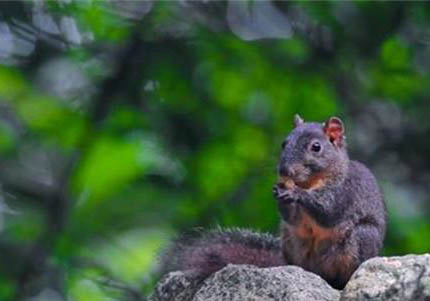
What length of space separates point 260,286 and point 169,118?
7.82 ft

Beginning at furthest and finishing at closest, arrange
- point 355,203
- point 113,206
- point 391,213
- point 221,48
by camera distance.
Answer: point 221,48
point 391,213
point 113,206
point 355,203

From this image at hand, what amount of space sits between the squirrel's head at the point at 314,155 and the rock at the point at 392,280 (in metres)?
0.84

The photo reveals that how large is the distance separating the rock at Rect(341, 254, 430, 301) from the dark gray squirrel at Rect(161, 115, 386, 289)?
730mm

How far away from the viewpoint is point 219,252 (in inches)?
229

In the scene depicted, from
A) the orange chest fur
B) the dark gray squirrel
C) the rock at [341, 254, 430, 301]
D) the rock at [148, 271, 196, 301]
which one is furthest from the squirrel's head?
the rock at [341, 254, 430, 301]

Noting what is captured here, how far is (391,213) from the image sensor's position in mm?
7250

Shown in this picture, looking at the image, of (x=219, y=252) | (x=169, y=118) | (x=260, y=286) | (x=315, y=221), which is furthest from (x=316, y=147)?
(x=169, y=118)

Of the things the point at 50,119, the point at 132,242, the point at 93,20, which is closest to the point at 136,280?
the point at 132,242

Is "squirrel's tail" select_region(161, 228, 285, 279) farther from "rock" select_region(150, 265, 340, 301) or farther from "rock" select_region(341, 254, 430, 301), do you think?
"rock" select_region(341, 254, 430, 301)

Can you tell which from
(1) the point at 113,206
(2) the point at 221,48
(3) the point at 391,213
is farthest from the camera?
(2) the point at 221,48

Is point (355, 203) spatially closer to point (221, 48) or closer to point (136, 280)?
point (136, 280)

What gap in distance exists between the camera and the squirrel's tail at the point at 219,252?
571cm

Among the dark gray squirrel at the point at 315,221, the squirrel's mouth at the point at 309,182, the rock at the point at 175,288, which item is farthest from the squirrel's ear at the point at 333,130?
the rock at the point at 175,288

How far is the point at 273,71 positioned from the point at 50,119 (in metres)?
1.23
